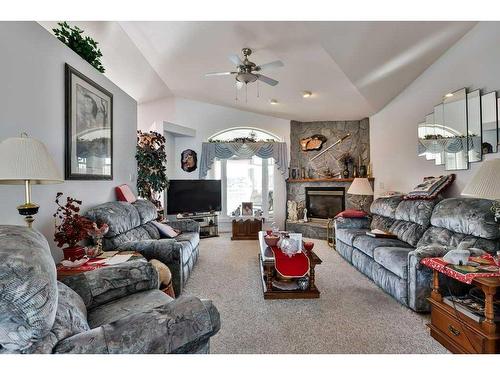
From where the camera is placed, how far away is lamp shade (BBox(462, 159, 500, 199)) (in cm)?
164

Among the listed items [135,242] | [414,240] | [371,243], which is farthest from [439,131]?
[135,242]

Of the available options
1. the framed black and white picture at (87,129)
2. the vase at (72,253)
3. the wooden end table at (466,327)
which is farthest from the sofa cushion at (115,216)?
the wooden end table at (466,327)

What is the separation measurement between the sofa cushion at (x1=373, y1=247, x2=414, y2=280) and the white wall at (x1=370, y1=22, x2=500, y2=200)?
1.19 m

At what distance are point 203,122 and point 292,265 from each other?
4.40 m

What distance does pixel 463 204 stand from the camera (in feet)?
8.54

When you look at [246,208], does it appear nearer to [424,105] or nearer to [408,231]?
[408,231]

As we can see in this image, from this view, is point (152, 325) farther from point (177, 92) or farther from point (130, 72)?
point (177, 92)

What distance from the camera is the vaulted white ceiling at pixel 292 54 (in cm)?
279

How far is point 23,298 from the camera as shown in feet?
2.92

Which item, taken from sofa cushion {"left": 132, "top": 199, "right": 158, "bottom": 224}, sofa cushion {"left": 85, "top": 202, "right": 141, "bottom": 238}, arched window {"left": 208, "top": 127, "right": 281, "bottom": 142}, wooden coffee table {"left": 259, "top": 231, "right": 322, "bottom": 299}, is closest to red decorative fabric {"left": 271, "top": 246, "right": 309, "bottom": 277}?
wooden coffee table {"left": 259, "top": 231, "right": 322, "bottom": 299}

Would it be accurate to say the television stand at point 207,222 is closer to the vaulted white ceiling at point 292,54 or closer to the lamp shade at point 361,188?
the vaulted white ceiling at point 292,54

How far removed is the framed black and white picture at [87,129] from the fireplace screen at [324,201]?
13.8ft

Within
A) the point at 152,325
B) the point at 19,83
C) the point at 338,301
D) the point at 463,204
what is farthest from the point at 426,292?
the point at 19,83

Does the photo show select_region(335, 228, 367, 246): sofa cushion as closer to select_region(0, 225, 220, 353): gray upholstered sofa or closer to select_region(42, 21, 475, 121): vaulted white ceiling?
select_region(42, 21, 475, 121): vaulted white ceiling
